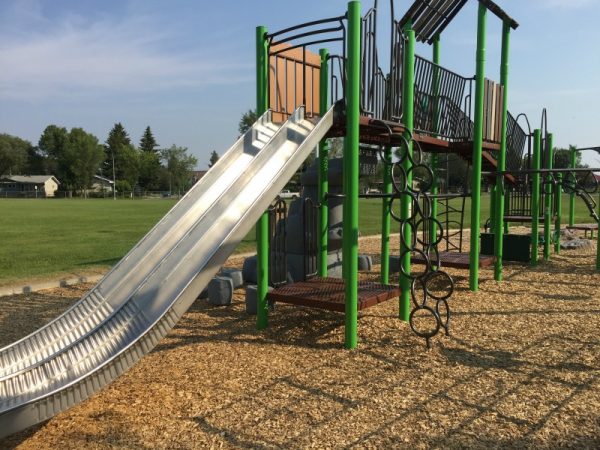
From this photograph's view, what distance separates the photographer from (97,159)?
297ft

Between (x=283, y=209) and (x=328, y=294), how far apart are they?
6.45 ft

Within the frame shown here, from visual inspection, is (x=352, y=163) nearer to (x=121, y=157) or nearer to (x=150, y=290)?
(x=150, y=290)

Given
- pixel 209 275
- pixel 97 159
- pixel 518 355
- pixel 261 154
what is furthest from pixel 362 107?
pixel 97 159

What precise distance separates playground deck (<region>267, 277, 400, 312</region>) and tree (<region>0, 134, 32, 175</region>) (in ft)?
392

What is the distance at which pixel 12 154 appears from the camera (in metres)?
108

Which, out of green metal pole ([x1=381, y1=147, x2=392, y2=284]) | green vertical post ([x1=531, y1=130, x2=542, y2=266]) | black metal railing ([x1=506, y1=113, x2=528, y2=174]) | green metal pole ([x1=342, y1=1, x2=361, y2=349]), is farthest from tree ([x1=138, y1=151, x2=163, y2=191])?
green metal pole ([x1=342, y1=1, x2=361, y2=349])

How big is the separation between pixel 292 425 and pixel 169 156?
9559 cm

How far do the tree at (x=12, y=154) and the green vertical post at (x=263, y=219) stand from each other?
119m

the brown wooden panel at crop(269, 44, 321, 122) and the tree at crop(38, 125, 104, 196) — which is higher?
Result: the tree at crop(38, 125, 104, 196)

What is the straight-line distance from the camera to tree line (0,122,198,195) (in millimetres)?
88875

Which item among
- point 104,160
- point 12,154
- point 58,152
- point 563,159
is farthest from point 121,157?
point 563,159

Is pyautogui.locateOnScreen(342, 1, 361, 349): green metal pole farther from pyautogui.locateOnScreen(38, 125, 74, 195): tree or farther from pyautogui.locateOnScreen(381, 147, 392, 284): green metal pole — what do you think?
pyautogui.locateOnScreen(38, 125, 74, 195): tree

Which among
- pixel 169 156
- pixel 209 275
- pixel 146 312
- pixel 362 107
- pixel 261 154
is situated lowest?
pixel 146 312

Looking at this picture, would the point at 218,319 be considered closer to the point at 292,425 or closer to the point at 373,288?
the point at 373,288
